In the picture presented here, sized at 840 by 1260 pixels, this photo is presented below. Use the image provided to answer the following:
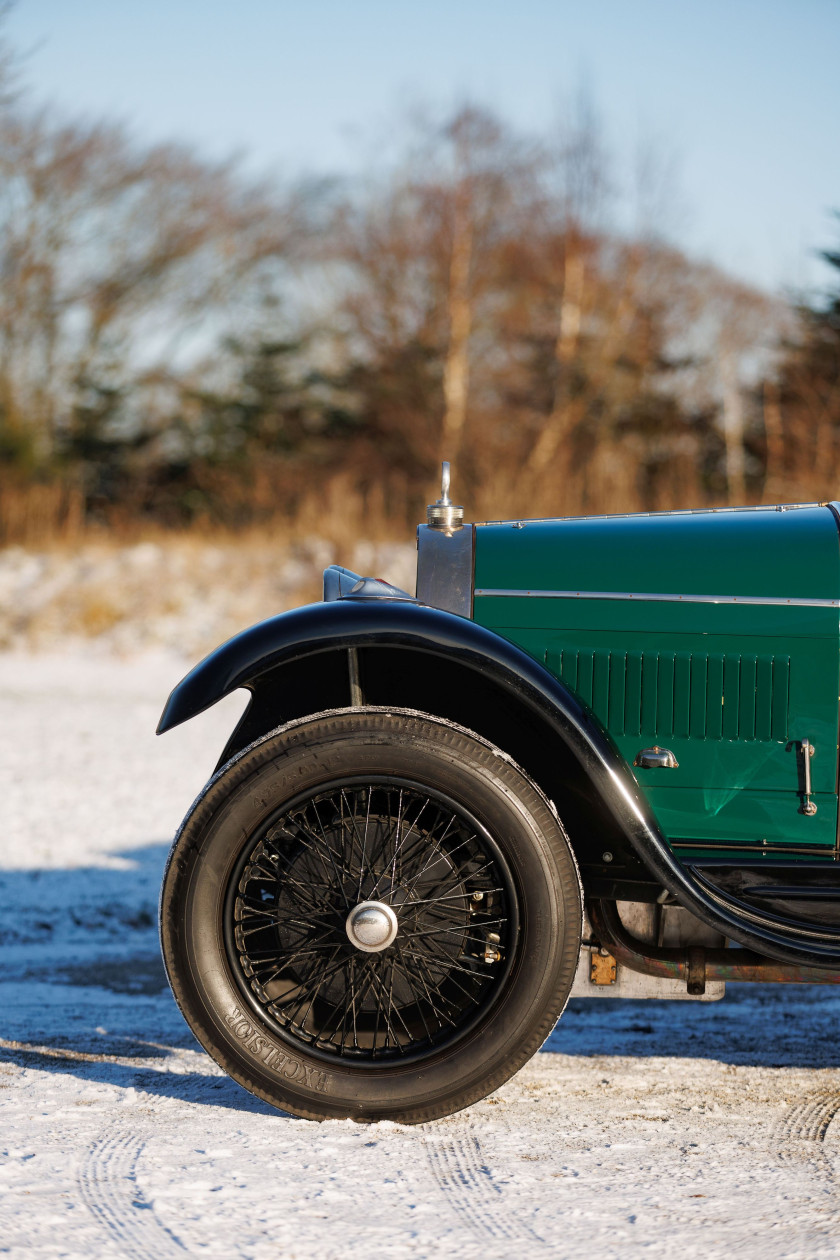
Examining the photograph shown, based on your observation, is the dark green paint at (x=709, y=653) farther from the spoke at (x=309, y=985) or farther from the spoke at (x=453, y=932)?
the spoke at (x=309, y=985)

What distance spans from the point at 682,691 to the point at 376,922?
38.7 inches

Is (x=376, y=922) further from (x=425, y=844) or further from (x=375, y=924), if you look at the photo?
(x=425, y=844)

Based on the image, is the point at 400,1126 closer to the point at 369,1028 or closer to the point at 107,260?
the point at 369,1028

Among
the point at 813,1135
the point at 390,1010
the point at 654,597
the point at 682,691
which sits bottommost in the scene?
the point at 813,1135

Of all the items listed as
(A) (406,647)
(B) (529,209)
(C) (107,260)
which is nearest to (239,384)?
(C) (107,260)

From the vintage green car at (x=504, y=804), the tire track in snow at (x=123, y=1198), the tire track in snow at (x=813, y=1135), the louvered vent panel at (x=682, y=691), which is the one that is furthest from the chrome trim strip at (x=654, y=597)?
the tire track in snow at (x=123, y=1198)

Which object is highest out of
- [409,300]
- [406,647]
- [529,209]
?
[529,209]

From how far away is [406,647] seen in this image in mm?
2637

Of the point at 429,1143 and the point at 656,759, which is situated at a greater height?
the point at 656,759

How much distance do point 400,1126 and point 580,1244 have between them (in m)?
0.61

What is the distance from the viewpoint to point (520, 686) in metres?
2.63

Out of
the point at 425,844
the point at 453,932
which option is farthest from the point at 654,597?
the point at 453,932

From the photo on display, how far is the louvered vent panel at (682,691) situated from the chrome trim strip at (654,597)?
5.4 inches

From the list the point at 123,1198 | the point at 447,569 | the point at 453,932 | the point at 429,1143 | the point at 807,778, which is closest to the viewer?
the point at 123,1198
